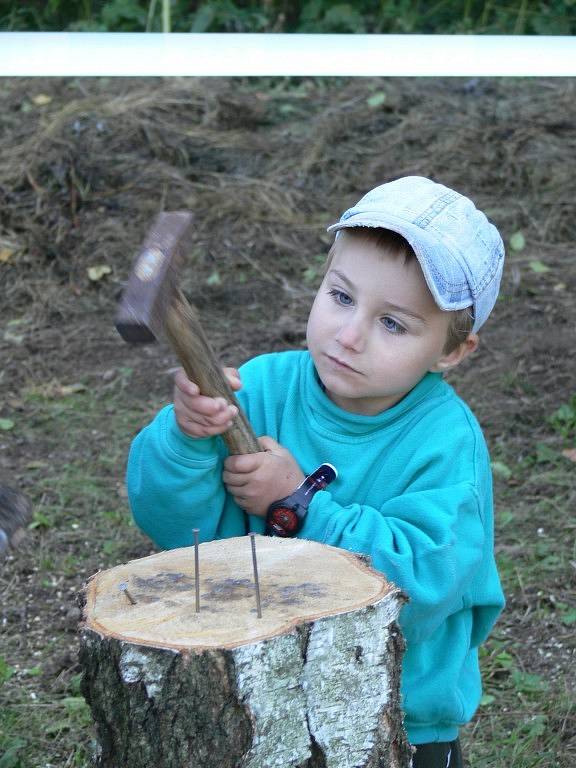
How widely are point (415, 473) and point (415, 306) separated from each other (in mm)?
359

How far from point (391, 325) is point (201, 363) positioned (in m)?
0.41

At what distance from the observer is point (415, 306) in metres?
2.28

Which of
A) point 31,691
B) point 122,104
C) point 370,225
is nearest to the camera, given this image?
point 370,225

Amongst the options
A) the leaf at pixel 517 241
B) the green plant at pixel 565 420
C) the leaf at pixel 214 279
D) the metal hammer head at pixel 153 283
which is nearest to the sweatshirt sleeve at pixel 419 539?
the metal hammer head at pixel 153 283

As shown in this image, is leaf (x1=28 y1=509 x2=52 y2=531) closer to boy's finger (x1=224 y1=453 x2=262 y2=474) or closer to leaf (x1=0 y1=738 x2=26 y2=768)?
leaf (x1=0 y1=738 x2=26 y2=768)

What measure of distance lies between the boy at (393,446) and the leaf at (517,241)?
404 cm

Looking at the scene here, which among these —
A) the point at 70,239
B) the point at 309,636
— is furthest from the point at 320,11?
the point at 309,636

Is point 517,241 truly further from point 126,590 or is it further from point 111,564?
point 126,590

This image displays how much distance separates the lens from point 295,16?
29.6ft

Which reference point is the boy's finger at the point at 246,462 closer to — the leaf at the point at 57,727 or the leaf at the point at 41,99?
the leaf at the point at 57,727

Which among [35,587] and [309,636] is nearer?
[309,636]

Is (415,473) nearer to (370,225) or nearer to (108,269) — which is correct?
(370,225)

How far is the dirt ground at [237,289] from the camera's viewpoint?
3572 mm

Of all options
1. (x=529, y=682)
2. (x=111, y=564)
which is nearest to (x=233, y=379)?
(x=529, y=682)
